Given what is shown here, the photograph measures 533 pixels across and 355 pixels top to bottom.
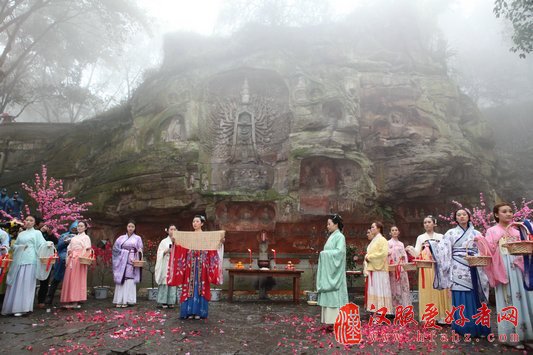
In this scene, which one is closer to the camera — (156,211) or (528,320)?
(528,320)

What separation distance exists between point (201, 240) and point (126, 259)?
2.98 m

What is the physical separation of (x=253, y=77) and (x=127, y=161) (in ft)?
18.7

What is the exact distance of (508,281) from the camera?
521 centimetres

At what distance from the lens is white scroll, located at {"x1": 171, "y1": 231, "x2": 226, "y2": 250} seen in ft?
23.6

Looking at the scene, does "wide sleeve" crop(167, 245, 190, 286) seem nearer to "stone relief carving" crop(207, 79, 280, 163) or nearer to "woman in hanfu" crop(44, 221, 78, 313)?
"woman in hanfu" crop(44, 221, 78, 313)

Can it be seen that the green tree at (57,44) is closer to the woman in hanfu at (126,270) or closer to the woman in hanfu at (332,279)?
the woman in hanfu at (126,270)

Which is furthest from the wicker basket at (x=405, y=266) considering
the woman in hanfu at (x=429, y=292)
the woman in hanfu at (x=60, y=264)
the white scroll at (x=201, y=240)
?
the woman in hanfu at (x=60, y=264)

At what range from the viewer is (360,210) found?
12.9m

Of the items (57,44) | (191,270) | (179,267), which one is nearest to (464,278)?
(191,270)

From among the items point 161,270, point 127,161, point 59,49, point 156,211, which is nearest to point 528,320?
point 161,270

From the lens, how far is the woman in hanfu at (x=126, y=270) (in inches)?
358

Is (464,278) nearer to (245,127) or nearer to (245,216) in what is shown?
(245,216)

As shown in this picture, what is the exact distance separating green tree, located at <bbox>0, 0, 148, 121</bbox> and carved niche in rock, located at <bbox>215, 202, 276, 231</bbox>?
9346 millimetres

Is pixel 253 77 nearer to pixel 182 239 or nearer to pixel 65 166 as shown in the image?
pixel 65 166
